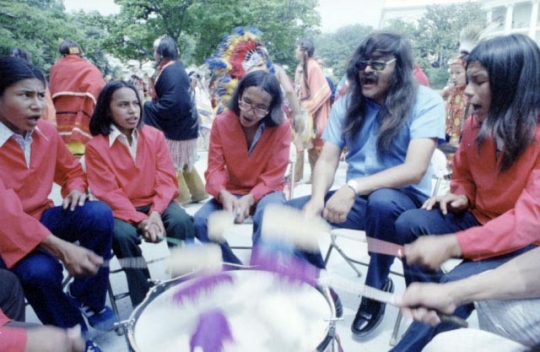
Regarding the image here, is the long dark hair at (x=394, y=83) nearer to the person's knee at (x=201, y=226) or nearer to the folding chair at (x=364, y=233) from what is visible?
the folding chair at (x=364, y=233)

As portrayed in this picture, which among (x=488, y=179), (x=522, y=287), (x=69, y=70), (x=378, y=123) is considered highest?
(x=69, y=70)

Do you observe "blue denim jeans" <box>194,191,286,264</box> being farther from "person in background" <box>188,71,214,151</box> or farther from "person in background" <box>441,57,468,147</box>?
"person in background" <box>188,71,214,151</box>

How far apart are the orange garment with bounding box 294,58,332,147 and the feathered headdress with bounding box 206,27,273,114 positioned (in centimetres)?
176

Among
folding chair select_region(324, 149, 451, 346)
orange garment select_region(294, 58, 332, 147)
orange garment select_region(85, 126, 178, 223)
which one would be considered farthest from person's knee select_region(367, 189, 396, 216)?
orange garment select_region(294, 58, 332, 147)

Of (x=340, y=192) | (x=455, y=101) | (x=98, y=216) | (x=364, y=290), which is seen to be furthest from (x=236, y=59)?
(x=455, y=101)

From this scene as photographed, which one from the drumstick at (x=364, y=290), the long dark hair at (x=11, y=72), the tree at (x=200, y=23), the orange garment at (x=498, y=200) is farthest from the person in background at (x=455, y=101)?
the tree at (x=200, y=23)

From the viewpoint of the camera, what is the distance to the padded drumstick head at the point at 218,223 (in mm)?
2361

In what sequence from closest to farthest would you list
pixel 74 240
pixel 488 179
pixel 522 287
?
pixel 522 287, pixel 488 179, pixel 74 240

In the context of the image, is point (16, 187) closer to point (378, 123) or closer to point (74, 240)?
point (74, 240)

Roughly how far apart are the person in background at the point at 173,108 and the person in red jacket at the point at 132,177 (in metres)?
1.58

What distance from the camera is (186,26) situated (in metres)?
15.4

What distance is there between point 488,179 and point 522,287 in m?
0.68

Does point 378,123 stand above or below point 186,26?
below

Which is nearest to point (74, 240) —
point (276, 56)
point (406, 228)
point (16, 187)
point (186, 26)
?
point (16, 187)
